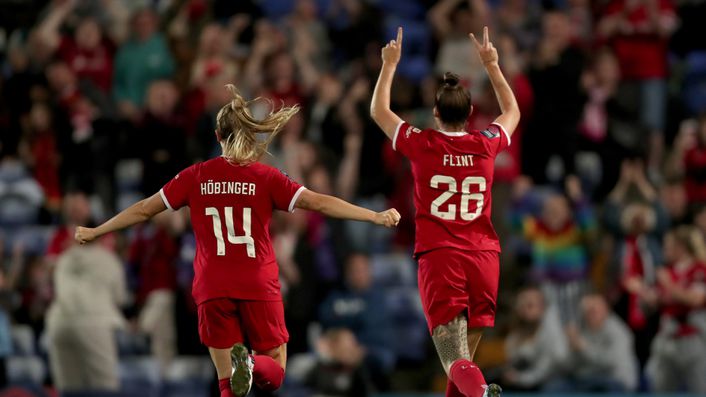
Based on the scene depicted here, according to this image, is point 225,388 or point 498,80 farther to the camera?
point 498,80

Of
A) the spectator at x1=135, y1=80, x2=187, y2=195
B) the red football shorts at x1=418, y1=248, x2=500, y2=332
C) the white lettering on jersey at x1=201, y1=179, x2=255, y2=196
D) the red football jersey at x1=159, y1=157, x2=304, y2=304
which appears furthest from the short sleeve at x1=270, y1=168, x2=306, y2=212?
the spectator at x1=135, y1=80, x2=187, y2=195

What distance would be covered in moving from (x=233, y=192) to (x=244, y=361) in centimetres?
109

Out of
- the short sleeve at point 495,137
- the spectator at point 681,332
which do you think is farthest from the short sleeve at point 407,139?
the spectator at point 681,332

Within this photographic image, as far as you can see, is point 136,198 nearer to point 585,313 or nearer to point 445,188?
point 585,313

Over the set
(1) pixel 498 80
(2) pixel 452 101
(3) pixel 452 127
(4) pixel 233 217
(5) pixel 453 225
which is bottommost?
(5) pixel 453 225

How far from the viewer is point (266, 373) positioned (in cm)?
938

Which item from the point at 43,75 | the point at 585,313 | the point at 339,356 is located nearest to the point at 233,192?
the point at 339,356

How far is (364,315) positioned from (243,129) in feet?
19.3

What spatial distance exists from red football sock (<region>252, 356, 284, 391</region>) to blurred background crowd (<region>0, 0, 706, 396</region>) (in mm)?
4548

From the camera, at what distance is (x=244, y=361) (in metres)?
9.06

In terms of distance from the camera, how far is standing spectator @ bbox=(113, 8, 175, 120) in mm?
17812

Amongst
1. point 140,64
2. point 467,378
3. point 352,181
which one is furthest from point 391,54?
point 140,64

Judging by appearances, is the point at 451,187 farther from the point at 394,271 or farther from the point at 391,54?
the point at 394,271

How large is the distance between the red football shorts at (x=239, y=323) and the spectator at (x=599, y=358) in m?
5.79
